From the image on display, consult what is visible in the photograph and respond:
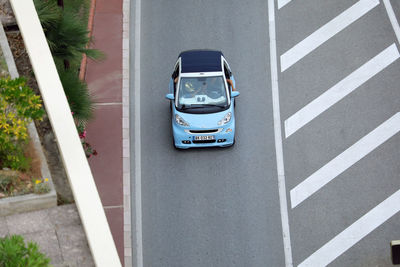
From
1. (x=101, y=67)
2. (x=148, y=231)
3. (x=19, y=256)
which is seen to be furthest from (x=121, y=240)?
(x=19, y=256)

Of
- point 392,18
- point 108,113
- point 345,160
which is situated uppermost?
point 392,18

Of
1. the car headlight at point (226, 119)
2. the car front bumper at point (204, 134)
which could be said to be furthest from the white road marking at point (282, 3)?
the car front bumper at point (204, 134)

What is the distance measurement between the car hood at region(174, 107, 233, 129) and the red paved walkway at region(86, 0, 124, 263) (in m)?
2.15

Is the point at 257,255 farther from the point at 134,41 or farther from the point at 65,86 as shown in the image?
the point at 134,41

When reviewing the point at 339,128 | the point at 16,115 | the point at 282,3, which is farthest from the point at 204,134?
the point at 16,115

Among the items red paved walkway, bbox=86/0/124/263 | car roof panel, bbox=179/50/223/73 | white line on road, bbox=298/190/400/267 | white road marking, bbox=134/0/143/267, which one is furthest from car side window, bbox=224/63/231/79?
white line on road, bbox=298/190/400/267

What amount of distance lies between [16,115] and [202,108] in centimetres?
892

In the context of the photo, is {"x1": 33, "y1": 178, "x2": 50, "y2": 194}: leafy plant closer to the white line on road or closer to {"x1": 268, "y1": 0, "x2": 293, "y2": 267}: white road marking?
{"x1": 268, "y1": 0, "x2": 293, "y2": 267}: white road marking

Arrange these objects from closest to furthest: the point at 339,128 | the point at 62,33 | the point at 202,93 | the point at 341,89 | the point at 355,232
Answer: the point at 62,33, the point at 355,232, the point at 202,93, the point at 339,128, the point at 341,89

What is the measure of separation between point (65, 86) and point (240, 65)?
7978mm

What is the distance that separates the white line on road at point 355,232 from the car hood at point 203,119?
14.3ft

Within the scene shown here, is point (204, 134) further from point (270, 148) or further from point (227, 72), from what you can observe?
point (227, 72)

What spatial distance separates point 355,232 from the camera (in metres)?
16.8

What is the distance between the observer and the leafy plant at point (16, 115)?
9461 mm
